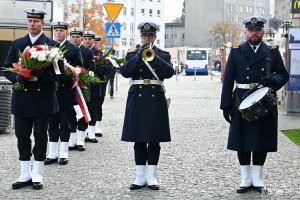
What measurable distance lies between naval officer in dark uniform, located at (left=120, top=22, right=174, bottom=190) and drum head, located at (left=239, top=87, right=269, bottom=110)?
36.6 inches

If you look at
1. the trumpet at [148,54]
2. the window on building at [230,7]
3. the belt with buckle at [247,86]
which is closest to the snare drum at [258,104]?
the belt with buckle at [247,86]

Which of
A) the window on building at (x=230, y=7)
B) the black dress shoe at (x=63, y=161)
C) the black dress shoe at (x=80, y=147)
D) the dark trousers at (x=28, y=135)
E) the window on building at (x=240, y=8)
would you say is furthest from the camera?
the window on building at (x=240, y=8)

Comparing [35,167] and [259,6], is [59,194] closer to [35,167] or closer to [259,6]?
[35,167]

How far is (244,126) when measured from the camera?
834cm

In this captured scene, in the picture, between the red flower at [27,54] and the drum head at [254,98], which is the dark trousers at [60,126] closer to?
the red flower at [27,54]

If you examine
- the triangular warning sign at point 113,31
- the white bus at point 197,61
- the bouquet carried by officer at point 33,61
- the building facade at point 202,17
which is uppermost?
the building facade at point 202,17

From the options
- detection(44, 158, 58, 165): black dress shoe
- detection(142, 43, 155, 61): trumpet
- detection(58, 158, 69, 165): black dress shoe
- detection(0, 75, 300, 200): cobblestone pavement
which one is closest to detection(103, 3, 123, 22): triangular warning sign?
detection(0, 75, 300, 200): cobblestone pavement

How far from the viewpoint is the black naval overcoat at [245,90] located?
8250 millimetres

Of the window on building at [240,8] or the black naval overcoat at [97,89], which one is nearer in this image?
the black naval overcoat at [97,89]

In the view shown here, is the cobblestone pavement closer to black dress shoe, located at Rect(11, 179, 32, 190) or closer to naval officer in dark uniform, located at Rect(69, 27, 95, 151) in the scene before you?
black dress shoe, located at Rect(11, 179, 32, 190)

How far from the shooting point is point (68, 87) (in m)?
10.7

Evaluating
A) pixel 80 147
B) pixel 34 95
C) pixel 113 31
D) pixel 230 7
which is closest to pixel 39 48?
pixel 34 95

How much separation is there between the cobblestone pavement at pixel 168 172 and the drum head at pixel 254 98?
0.99 meters

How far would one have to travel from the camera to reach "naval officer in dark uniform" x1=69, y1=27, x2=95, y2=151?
11.6 meters
